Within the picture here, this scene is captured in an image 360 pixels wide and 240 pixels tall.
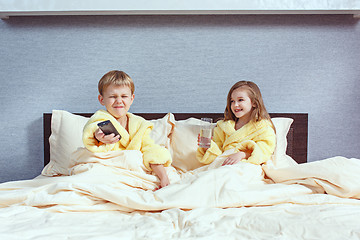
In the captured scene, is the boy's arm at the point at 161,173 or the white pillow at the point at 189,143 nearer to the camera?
the boy's arm at the point at 161,173

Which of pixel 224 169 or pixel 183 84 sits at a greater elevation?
pixel 183 84

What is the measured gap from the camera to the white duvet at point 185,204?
107 cm

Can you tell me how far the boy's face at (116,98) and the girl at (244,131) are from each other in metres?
0.52

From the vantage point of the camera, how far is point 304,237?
1.04 m

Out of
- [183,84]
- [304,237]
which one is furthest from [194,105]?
[304,237]

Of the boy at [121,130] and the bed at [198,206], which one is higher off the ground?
the boy at [121,130]

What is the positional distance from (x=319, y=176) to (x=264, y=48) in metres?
1.21

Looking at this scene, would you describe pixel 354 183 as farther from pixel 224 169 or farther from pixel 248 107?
pixel 248 107

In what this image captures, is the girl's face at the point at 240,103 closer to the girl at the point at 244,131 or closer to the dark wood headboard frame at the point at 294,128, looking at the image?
the girl at the point at 244,131

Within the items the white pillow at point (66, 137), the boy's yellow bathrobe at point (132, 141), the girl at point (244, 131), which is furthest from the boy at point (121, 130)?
the girl at point (244, 131)

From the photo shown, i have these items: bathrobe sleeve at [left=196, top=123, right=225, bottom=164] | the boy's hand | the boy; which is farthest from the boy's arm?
bathrobe sleeve at [left=196, top=123, right=225, bottom=164]

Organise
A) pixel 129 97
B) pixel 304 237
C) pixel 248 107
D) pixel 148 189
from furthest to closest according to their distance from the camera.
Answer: pixel 248 107
pixel 129 97
pixel 148 189
pixel 304 237

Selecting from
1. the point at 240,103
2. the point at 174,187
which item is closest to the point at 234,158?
the point at 240,103

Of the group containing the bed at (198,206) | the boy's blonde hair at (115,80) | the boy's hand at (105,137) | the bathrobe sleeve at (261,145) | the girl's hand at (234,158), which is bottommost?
the bed at (198,206)
